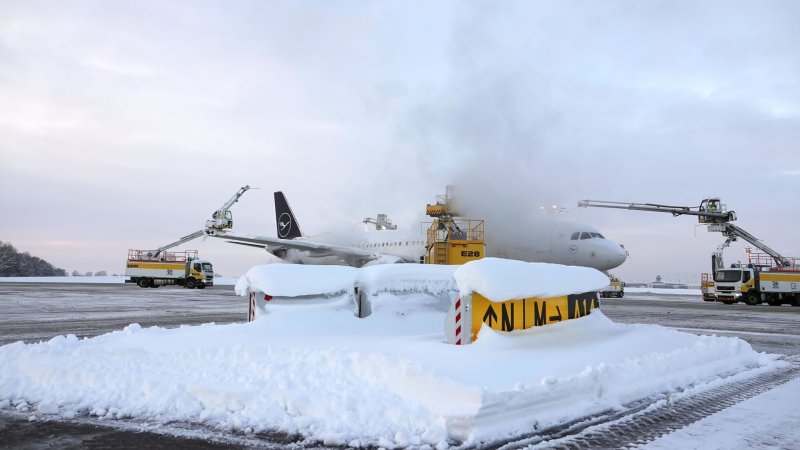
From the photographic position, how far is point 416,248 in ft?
95.0

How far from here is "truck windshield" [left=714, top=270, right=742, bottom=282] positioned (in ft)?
106

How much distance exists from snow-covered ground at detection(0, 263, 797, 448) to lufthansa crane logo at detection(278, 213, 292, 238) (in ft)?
119

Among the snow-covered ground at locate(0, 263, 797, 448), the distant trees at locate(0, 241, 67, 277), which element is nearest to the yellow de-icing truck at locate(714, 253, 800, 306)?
the snow-covered ground at locate(0, 263, 797, 448)

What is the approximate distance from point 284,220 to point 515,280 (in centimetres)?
3978

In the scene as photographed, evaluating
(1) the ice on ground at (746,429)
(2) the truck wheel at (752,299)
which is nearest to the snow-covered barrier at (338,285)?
(1) the ice on ground at (746,429)

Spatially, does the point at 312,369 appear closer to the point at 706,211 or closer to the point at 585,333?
the point at 585,333

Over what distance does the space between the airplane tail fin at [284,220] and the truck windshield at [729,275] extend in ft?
100.0

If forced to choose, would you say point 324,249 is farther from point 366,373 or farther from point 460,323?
point 366,373

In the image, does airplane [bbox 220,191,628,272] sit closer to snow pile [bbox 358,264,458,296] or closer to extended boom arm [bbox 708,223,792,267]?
snow pile [bbox 358,264,458,296]

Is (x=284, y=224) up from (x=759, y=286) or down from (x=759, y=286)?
up

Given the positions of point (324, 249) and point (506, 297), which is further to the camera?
point (324, 249)

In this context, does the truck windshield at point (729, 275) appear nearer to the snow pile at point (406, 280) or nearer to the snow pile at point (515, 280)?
the snow pile at point (515, 280)

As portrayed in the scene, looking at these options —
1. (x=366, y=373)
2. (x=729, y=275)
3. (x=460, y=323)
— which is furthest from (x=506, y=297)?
(x=729, y=275)

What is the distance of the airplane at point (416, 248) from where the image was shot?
24.8m
